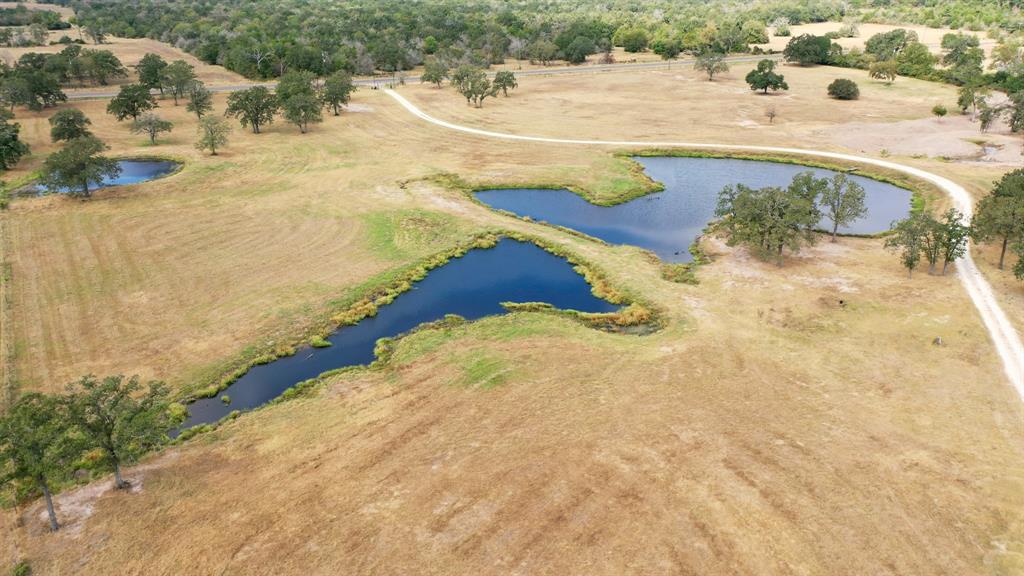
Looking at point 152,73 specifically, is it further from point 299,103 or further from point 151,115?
point 299,103

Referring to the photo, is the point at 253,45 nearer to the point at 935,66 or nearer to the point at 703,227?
the point at 703,227

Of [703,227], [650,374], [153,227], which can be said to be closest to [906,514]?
[650,374]

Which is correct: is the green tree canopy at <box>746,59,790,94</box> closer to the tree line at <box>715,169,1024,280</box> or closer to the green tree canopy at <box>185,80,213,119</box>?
the tree line at <box>715,169,1024,280</box>

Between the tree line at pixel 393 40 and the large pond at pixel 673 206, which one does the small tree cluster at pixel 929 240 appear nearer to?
the large pond at pixel 673 206

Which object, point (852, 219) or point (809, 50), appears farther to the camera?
point (809, 50)

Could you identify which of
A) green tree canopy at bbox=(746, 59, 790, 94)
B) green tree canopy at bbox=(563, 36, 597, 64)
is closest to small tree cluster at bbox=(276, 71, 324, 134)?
green tree canopy at bbox=(563, 36, 597, 64)

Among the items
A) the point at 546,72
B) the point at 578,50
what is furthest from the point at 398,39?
the point at 578,50
